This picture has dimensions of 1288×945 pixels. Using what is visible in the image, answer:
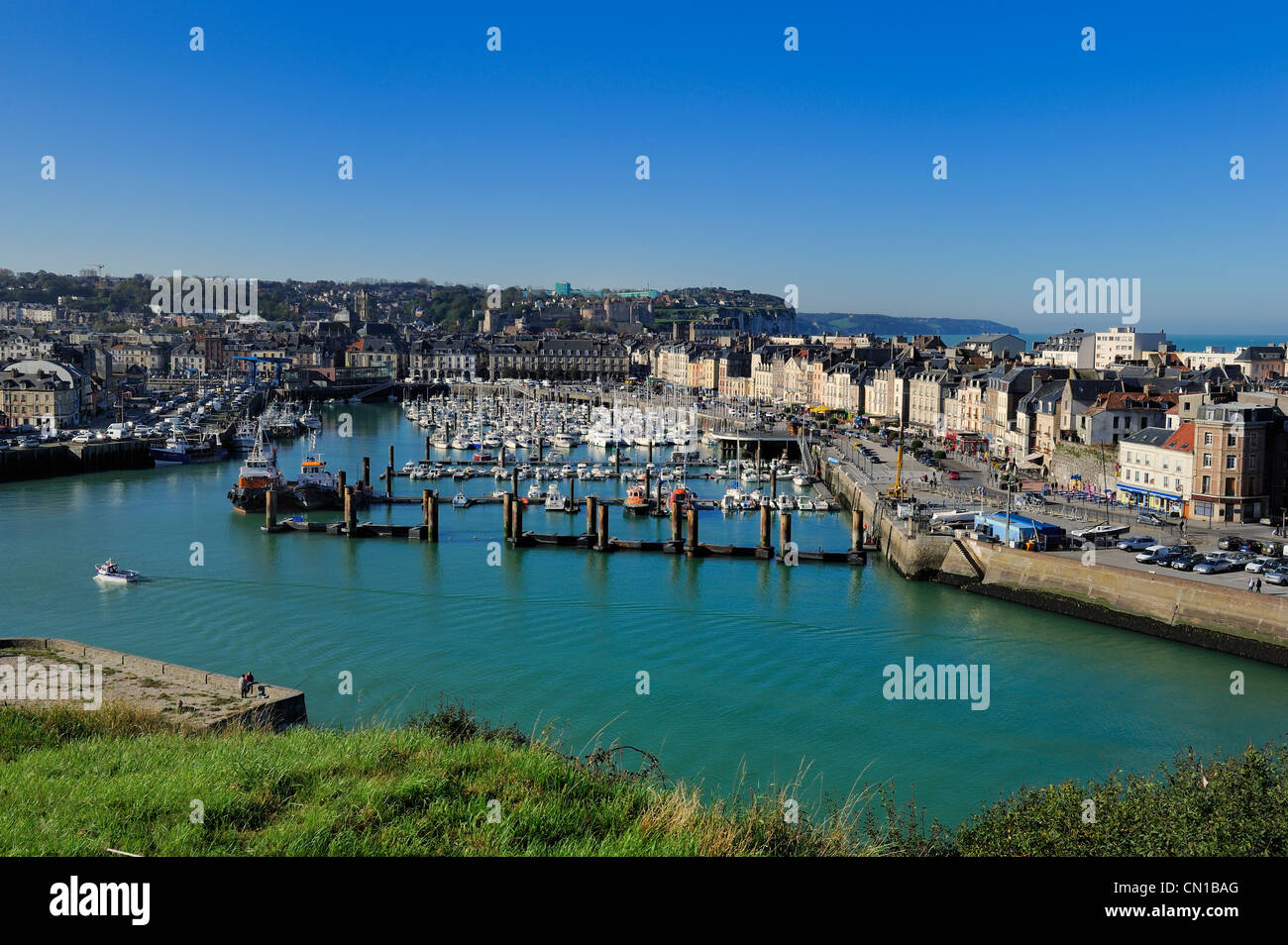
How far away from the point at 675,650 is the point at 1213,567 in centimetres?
907

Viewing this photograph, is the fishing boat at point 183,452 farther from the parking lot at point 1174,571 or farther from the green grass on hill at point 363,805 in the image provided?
the green grass on hill at point 363,805

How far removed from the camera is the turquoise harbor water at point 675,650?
11531 mm

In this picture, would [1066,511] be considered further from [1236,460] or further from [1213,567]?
[1213,567]

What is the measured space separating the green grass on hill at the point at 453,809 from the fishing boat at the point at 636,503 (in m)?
21.3

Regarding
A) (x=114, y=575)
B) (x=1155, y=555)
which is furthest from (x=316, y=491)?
(x=1155, y=555)

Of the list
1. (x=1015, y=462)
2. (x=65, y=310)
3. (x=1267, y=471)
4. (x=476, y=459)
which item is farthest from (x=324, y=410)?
(x=65, y=310)

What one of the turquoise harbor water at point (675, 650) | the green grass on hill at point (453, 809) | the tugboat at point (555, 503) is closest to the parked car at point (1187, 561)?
the turquoise harbor water at point (675, 650)

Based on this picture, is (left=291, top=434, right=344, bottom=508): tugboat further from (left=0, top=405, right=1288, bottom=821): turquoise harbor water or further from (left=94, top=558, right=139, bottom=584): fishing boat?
(left=94, top=558, right=139, bottom=584): fishing boat

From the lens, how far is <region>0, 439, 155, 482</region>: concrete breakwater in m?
33.7

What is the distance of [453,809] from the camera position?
5.17 m

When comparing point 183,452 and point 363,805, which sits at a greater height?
point 183,452

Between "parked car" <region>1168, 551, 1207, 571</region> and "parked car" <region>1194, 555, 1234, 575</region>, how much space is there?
6cm

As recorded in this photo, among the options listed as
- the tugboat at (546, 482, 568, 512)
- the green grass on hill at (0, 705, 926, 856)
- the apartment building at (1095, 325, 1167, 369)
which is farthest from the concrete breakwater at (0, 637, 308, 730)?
the apartment building at (1095, 325, 1167, 369)
